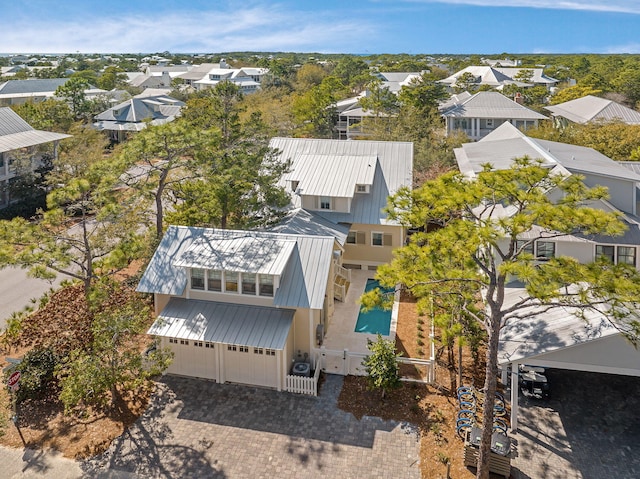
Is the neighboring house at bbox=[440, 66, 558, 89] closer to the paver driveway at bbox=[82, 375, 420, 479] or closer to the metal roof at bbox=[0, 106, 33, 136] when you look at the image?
the metal roof at bbox=[0, 106, 33, 136]

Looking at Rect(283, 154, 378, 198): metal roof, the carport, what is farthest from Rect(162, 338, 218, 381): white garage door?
Rect(283, 154, 378, 198): metal roof

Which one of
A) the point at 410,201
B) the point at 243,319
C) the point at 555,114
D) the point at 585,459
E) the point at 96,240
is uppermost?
the point at 555,114

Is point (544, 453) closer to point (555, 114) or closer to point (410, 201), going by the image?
point (410, 201)

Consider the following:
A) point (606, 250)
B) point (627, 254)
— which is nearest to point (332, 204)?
point (606, 250)

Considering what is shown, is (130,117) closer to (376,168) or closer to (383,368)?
(376,168)

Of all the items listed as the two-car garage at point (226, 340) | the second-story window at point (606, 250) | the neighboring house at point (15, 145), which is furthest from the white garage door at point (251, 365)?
the neighboring house at point (15, 145)

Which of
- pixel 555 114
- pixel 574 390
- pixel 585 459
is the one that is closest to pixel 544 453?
pixel 585 459
